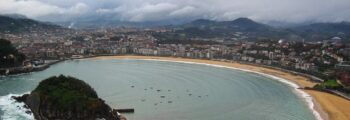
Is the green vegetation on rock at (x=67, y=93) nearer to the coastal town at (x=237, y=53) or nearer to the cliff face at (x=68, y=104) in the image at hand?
the cliff face at (x=68, y=104)

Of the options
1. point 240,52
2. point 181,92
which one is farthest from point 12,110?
point 240,52

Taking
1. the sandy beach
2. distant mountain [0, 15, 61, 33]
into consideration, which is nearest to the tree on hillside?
the sandy beach

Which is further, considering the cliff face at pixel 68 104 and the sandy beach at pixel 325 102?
the sandy beach at pixel 325 102

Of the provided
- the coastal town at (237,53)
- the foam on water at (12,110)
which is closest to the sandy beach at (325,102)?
the coastal town at (237,53)

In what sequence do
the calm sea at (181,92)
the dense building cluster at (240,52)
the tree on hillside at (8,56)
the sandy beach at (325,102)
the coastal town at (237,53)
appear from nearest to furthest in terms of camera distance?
1. the calm sea at (181,92)
2. the sandy beach at (325,102)
3. the tree on hillside at (8,56)
4. the coastal town at (237,53)
5. the dense building cluster at (240,52)

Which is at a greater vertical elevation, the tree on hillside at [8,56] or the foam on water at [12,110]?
the tree on hillside at [8,56]

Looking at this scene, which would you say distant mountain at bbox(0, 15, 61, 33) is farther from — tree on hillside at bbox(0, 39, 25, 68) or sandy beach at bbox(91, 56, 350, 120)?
sandy beach at bbox(91, 56, 350, 120)
